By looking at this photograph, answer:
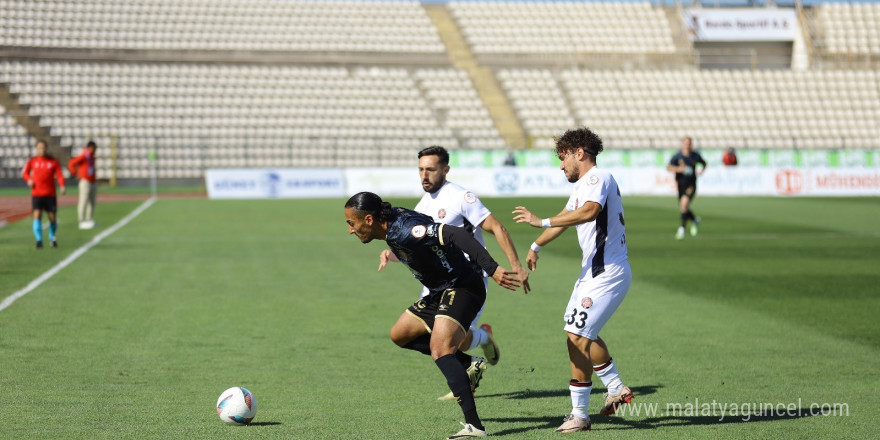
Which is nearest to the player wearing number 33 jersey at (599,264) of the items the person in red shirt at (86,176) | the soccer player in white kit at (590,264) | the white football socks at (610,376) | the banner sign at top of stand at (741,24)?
the soccer player in white kit at (590,264)

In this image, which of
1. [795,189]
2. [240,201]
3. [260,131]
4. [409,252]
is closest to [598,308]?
[409,252]

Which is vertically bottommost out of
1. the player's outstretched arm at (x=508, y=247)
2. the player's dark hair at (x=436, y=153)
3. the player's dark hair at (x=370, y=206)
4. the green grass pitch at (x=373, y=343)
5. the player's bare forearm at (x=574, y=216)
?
the green grass pitch at (x=373, y=343)

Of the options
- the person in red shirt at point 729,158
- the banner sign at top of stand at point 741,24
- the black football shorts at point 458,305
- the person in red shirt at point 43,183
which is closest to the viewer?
the black football shorts at point 458,305

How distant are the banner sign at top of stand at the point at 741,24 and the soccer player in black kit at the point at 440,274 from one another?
56.0m

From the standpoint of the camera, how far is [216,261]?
1859 centimetres

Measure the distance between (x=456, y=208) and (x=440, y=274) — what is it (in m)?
1.38

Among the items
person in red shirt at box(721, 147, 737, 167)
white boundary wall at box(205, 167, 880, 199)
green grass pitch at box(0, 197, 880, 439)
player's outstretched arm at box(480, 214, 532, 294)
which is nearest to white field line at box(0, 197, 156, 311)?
green grass pitch at box(0, 197, 880, 439)

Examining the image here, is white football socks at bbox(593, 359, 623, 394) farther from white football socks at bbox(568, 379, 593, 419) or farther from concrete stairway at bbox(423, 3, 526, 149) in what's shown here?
concrete stairway at bbox(423, 3, 526, 149)

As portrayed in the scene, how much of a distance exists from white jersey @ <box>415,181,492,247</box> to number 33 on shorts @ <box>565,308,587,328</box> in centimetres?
128

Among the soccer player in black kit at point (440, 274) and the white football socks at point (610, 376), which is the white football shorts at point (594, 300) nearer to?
the white football socks at point (610, 376)

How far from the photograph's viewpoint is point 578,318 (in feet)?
23.5

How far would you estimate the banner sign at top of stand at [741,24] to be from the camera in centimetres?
6069

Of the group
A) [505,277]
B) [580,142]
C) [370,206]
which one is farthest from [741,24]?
[370,206]

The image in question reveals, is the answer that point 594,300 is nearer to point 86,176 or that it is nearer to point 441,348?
point 441,348
